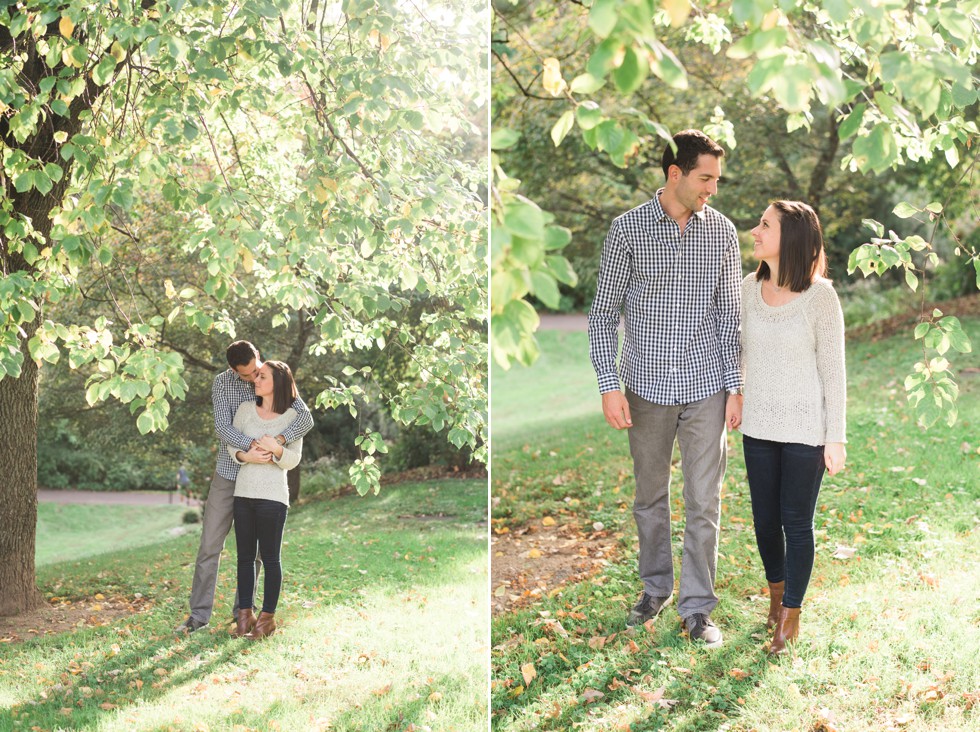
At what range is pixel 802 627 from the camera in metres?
3.27

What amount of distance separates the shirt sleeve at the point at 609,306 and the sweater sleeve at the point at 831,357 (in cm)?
63

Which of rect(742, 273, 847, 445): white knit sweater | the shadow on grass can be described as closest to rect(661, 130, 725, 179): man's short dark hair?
rect(742, 273, 847, 445): white knit sweater

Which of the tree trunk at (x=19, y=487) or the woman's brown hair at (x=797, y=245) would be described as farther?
the tree trunk at (x=19, y=487)

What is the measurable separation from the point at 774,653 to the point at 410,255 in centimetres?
187

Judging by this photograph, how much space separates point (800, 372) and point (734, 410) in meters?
0.28

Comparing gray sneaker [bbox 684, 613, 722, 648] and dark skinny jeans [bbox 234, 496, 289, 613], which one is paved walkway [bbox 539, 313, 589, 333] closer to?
dark skinny jeans [bbox 234, 496, 289, 613]

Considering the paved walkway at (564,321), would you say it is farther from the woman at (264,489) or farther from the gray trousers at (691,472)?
the gray trousers at (691,472)

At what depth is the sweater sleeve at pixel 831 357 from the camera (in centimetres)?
280

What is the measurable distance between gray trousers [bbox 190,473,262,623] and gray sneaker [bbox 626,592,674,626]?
142 cm

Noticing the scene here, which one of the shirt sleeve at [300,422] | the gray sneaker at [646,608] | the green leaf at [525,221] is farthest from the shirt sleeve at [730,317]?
the green leaf at [525,221]

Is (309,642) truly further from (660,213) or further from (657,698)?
(660,213)

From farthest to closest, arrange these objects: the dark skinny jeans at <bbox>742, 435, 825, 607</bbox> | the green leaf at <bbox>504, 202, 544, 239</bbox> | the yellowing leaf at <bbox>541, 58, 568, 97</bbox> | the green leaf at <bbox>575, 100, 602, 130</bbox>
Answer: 1. the dark skinny jeans at <bbox>742, 435, 825, 607</bbox>
2. the yellowing leaf at <bbox>541, 58, 568, 97</bbox>
3. the green leaf at <bbox>575, 100, 602, 130</bbox>
4. the green leaf at <bbox>504, 202, 544, 239</bbox>

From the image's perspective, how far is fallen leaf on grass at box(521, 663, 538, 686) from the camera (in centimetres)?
304

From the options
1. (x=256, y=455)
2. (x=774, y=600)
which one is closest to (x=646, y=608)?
(x=774, y=600)
